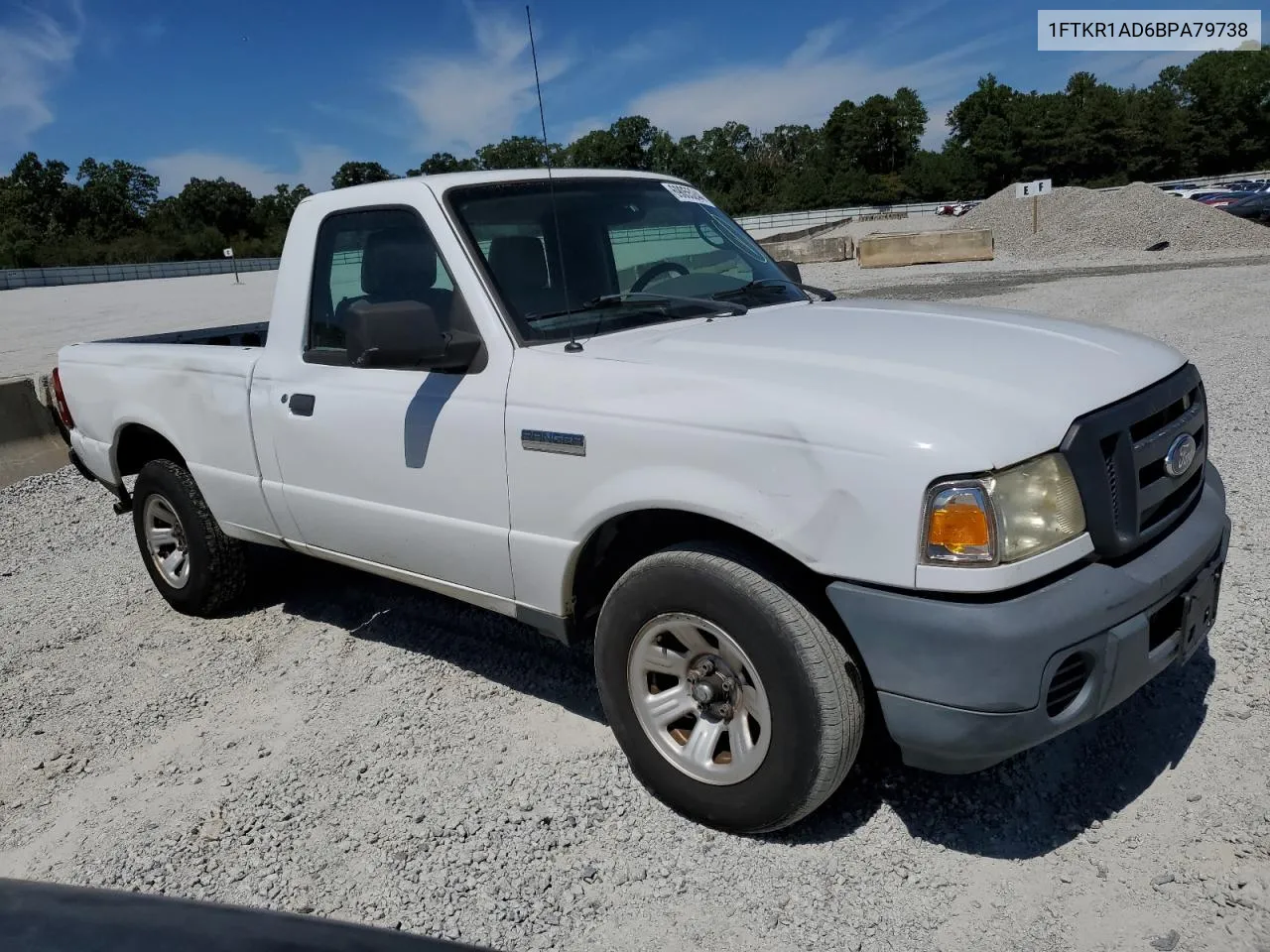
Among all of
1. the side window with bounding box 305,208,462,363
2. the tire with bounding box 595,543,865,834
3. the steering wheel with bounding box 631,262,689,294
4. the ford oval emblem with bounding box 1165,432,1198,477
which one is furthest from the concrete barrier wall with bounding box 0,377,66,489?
the ford oval emblem with bounding box 1165,432,1198,477

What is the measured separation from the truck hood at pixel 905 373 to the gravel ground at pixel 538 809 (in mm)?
1253

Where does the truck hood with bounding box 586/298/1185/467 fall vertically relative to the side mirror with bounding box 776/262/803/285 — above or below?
below

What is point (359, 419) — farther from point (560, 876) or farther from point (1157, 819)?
point (1157, 819)

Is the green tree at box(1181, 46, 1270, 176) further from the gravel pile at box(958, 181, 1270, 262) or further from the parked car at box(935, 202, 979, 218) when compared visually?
the gravel pile at box(958, 181, 1270, 262)

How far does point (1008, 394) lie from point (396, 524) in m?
2.24

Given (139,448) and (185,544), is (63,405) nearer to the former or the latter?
(139,448)

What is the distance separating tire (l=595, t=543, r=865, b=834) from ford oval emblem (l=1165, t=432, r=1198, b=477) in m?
1.08

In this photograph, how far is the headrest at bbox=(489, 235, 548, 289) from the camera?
3.48 metres

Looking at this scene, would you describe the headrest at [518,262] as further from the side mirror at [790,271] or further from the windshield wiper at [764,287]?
the side mirror at [790,271]

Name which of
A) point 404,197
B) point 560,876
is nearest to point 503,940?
point 560,876

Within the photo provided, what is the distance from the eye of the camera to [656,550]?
3207 millimetres

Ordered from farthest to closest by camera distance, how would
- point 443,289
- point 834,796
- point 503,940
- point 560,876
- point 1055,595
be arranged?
point 443,289, point 834,796, point 560,876, point 503,940, point 1055,595

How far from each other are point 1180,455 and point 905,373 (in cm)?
89

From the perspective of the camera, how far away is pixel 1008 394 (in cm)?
255
